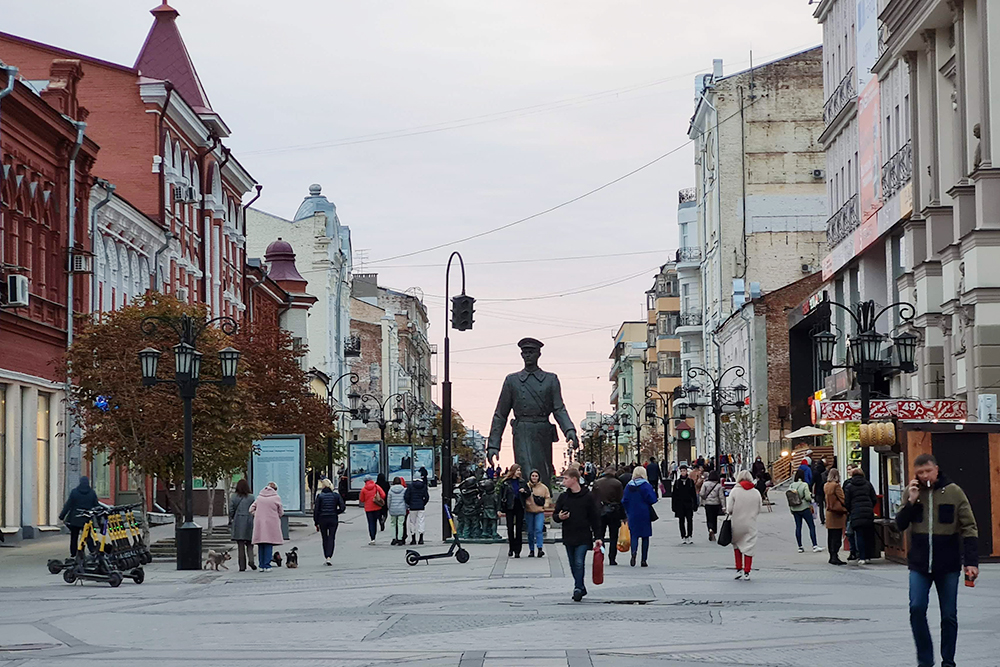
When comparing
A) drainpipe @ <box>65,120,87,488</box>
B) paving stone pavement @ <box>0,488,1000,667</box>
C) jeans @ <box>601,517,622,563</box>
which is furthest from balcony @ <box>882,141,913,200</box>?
drainpipe @ <box>65,120,87,488</box>

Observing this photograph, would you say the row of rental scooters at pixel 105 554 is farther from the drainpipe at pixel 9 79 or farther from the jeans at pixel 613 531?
the drainpipe at pixel 9 79

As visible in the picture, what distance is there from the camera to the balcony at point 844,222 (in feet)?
154

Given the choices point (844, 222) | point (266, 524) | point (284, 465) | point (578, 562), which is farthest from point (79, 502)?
point (844, 222)

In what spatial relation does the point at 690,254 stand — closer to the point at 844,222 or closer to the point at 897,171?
the point at 844,222

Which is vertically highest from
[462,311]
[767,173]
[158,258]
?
[767,173]

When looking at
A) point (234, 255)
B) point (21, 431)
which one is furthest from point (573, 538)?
point (234, 255)

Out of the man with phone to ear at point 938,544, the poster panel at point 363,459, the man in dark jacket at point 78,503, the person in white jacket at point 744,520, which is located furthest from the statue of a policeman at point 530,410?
the poster panel at point 363,459

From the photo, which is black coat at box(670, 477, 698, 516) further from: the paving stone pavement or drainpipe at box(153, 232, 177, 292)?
drainpipe at box(153, 232, 177, 292)

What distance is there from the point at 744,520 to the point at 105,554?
8.91m

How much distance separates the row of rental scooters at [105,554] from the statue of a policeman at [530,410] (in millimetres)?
6791

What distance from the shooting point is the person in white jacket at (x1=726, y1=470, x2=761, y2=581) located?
861 inches

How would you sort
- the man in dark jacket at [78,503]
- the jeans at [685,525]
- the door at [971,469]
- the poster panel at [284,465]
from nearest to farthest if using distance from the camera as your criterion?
the door at [971,469] → the man in dark jacket at [78,503] → the jeans at [685,525] → the poster panel at [284,465]

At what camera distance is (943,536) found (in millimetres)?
11867

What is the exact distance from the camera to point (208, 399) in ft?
105
